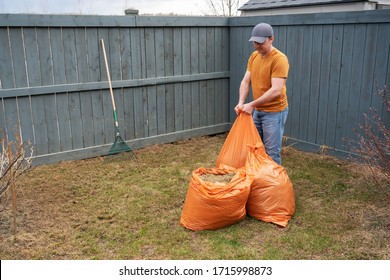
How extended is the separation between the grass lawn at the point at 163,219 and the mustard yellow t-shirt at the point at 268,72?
0.99 meters

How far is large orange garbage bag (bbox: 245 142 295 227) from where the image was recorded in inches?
132

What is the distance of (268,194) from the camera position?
3.36 meters

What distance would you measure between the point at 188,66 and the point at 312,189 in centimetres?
277

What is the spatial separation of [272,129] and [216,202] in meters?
1.01

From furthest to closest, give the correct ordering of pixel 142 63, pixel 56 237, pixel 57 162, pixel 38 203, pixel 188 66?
pixel 188 66, pixel 142 63, pixel 57 162, pixel 38 203, pixel 56 237

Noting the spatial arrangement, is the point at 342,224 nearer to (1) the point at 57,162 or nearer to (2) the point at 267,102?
(2) the point at 267,102

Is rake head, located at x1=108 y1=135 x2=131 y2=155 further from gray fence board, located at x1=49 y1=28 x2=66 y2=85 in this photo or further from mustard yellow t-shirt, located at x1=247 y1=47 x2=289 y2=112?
mustard yellow t-shirt, located at x1=247 y1=47 x2=289 y2=112

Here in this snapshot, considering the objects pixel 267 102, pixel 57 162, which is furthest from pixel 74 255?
pixel 57 162

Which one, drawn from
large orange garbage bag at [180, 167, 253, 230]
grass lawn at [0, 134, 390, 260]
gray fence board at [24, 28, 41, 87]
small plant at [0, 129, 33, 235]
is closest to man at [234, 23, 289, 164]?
large orange garbage bag at [180, 167, 253, 230]

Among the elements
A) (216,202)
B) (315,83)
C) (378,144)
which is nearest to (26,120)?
(216,202)

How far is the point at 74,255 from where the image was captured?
2955 millimetres

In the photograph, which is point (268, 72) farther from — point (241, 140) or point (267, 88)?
point (241, 140)


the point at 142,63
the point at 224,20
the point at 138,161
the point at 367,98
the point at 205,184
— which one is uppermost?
the point at 224,20

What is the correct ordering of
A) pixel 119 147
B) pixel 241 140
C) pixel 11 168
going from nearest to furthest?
pixel 11 168, pixel 241 140, pixel 119 147
